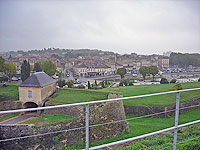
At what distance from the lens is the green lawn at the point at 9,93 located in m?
13.6

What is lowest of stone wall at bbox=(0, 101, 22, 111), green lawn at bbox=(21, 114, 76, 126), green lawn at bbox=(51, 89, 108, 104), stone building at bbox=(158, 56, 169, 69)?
stone wall at bbox=(0, 101, 22, 111)

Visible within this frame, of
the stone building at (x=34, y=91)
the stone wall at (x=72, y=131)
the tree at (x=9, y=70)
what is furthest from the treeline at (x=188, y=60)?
the tree at (x=9, y=70)

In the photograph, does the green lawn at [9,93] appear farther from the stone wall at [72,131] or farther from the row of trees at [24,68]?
the stone wall at [72,131]

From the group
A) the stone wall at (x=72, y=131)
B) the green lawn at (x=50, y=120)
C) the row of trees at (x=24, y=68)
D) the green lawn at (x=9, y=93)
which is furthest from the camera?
the row of trees at (x=24, y=68)

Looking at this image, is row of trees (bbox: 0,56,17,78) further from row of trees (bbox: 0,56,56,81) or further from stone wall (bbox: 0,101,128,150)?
stone wall (bbox: 0,101,128,150)

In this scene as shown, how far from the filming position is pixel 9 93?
48.3 ft

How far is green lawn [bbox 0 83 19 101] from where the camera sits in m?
13.6

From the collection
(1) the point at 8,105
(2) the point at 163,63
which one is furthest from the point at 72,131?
(2) the point at 163,63

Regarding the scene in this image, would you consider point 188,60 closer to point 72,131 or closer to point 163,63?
point 163,63

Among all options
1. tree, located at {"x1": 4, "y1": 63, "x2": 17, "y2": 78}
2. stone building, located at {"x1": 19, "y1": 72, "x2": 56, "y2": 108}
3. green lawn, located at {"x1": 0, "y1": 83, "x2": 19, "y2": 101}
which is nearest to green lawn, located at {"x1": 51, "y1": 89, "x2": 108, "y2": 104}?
stone building, located at {"x1": 19, "y1": 72, "x2": 56, "y2": 108}

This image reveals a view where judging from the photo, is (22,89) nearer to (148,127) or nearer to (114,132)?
(114,132)

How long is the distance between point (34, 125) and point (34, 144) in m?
0.96

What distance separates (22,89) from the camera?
35.0 ft

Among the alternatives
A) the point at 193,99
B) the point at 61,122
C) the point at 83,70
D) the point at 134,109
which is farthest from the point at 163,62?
the point at 61,122
